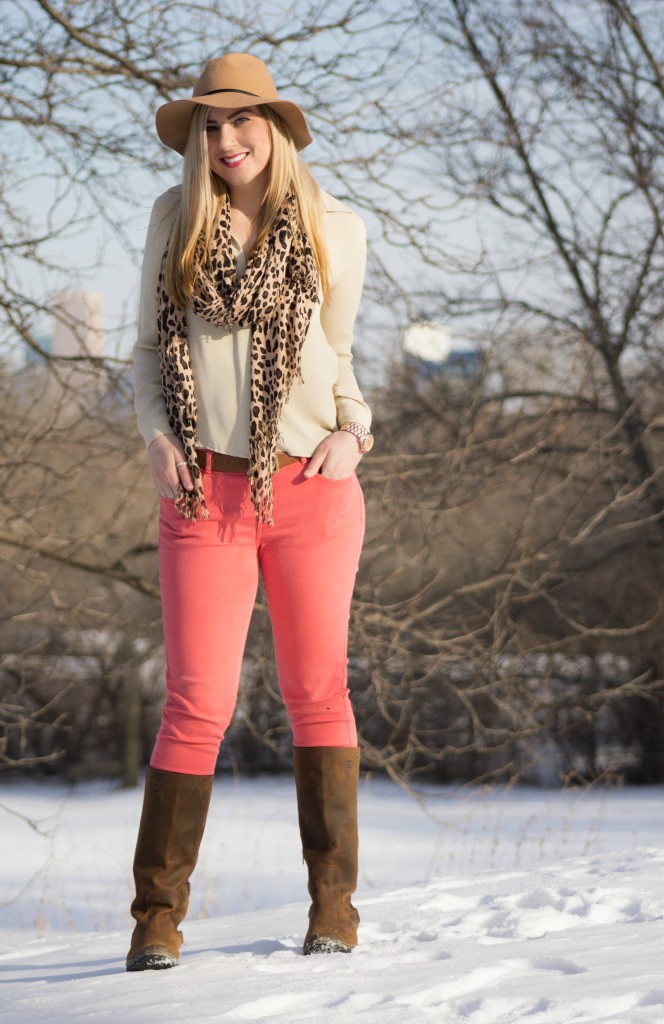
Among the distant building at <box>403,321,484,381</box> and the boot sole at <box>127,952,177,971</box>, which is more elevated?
the distant building at <box>403,321,484,381</box>

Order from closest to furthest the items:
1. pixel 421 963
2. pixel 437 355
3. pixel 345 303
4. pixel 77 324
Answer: pixel 421 963 → pixel 345 303 → pixel 77 324 → pixel 437 355

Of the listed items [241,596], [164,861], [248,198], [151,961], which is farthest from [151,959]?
[248,198]

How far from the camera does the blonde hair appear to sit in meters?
2.01

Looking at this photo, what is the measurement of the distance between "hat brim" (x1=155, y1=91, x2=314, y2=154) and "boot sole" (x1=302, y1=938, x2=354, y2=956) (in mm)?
1421

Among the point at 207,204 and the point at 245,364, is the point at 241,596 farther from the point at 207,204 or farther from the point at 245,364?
the point at 207,204

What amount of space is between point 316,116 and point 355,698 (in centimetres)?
504

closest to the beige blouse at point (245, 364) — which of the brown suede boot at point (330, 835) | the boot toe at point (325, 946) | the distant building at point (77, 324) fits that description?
the brown suede boot at point (330, 835)

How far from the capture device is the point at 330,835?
2.12 m

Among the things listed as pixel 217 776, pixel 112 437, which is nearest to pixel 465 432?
pixel 112 437

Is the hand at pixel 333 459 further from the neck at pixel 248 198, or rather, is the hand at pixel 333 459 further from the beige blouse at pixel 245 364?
the neck at pixel 248 198

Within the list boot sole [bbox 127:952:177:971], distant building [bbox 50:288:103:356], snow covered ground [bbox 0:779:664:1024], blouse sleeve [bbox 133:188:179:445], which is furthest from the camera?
distant building [bbox 50:288:103:356]

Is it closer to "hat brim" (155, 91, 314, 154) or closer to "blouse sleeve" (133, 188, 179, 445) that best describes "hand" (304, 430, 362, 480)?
"blouse sleeve" (133, 188, 179, 445)

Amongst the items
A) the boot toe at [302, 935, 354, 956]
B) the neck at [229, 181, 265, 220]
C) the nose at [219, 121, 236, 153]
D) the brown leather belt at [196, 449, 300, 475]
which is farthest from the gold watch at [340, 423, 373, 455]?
the boot toe at [302, 935, 354, 956]

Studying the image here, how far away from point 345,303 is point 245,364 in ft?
0.87
